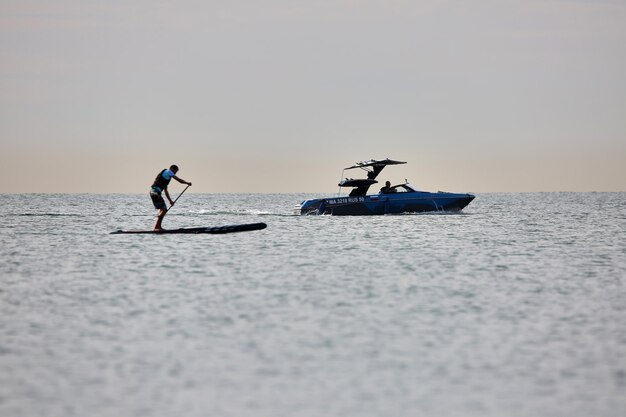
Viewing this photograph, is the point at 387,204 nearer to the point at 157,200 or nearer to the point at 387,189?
the point at 387,189

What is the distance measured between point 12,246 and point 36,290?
55.0 feet

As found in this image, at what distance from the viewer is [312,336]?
49.3 ft

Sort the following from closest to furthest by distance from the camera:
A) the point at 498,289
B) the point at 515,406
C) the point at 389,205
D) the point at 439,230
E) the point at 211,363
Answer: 1. the point at 515,406
2. the point at 211,363
3. the point at 498,289
4. the point at 439,230
5. the point at 389,205

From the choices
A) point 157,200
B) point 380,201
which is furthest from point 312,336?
point 380,201

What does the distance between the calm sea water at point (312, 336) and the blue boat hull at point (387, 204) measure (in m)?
29.8

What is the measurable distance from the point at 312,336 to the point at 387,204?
151ft

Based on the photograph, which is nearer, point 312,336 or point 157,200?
point 312,336

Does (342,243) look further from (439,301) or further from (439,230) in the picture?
(439,301)

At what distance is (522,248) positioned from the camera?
36.0 m

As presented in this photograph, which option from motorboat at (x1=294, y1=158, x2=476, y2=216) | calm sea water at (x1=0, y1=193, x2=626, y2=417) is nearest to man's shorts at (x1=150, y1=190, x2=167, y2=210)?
calm sea water at (x1=0, y1=193, x2=626, y2=417)

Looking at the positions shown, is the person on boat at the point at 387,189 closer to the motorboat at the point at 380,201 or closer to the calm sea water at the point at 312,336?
the motorboat at the point at 380,201

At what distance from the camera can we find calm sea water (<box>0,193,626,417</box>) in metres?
10.9

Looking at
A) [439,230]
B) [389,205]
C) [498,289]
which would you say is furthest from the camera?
[389,205]

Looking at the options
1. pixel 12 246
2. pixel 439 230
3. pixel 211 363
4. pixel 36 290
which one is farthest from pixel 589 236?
pixel 211 363
